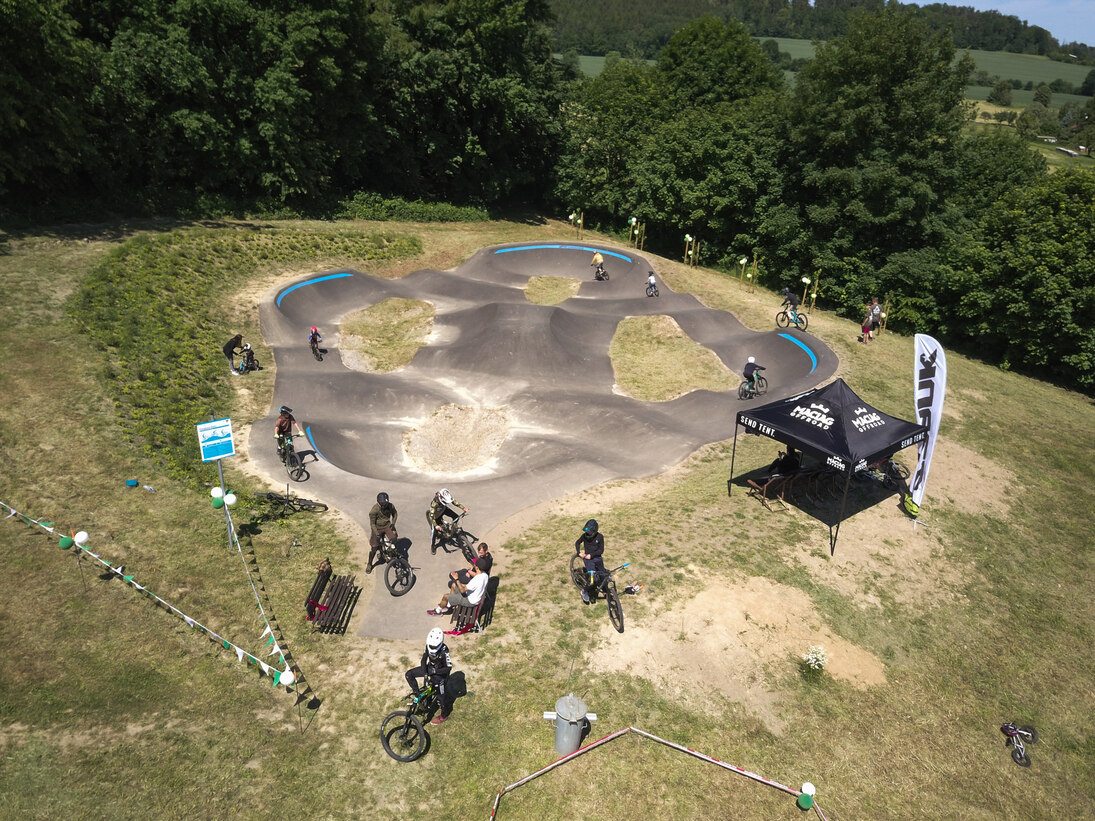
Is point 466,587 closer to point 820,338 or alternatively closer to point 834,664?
point 834,664

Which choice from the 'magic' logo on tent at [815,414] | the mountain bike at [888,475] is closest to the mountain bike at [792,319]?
the mountain bike at [888,475]

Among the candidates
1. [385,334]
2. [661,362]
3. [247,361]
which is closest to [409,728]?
[247,361]

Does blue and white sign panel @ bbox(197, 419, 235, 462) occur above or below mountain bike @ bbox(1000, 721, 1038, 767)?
above

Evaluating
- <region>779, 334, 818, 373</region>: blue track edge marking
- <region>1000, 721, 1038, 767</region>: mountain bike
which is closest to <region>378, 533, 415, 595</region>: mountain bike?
<region>1000, 721, 1038, 767</region>: mountain bike

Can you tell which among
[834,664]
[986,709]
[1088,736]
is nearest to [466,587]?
[834,664]

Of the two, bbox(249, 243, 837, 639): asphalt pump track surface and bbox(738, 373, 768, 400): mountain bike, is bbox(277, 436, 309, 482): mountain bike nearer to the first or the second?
bbox(249, 243, 837, 639): asphalt pump track surface

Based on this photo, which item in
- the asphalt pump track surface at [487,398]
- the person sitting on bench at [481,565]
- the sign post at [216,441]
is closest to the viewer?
the person sitting on bench at [481,565]

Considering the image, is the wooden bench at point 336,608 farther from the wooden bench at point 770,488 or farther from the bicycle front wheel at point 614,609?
the wooden bench at point 770,488
